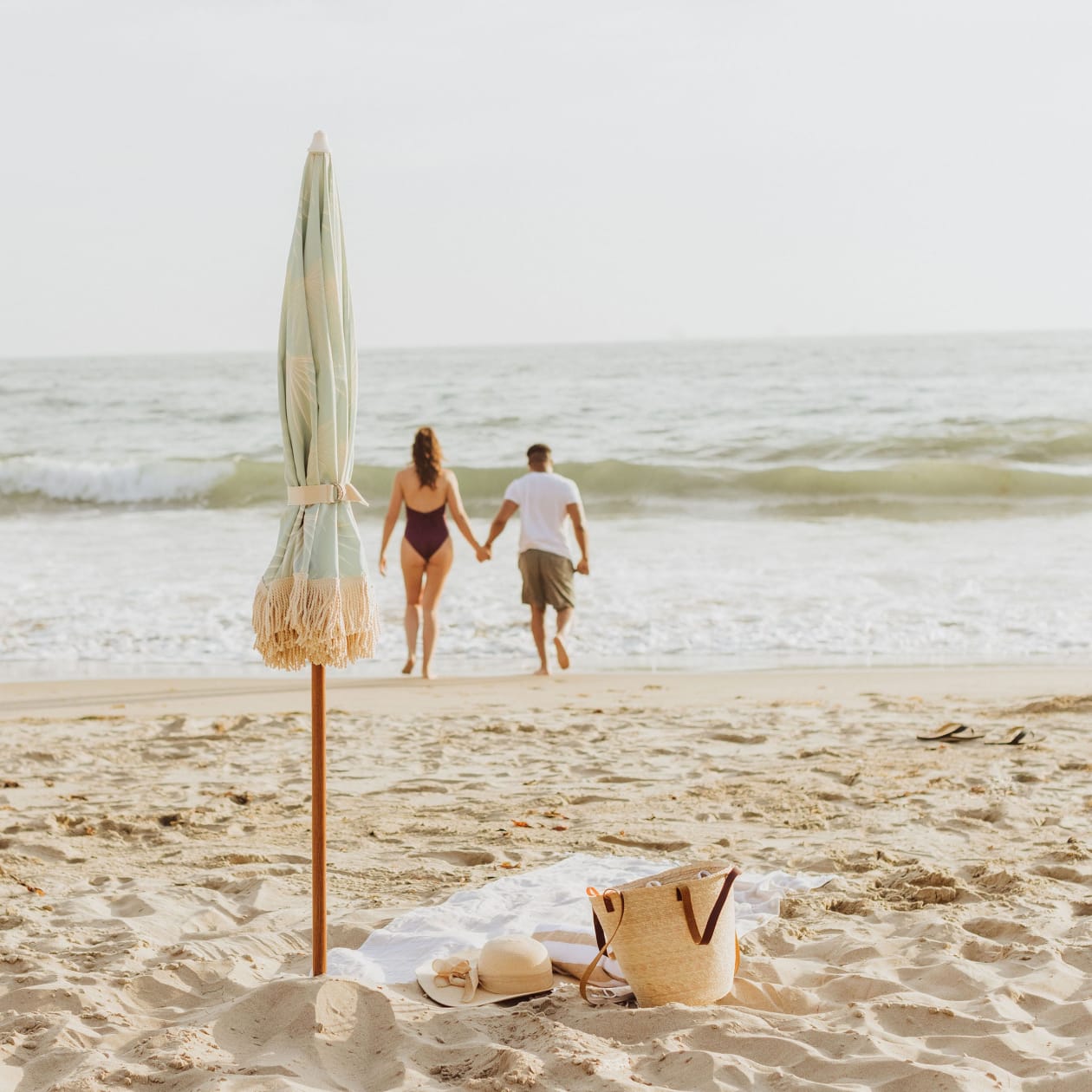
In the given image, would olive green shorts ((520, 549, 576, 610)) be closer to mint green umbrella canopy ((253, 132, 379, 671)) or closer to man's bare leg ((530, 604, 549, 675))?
man's bare leg ((530, 604, 549, 675))

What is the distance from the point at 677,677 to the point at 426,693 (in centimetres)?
177

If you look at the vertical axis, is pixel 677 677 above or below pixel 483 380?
below

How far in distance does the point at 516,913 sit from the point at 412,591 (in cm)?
502

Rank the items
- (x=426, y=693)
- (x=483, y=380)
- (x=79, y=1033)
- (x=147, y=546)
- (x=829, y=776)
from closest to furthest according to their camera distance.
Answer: (x=79, y=1033)
(x=829, y=776)
(x=426, y=693)
(x=147, y=546)
(x=483, y=380)

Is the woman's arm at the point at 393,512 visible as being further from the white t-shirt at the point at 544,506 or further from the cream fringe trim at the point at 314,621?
the cream fringe trim at the point at 314,621

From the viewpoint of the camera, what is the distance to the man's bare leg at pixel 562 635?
29.3 feet

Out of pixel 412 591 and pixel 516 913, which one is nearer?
pixel 516 913

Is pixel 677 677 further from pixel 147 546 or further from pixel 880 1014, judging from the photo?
pixel 147 546

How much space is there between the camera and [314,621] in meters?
3.13

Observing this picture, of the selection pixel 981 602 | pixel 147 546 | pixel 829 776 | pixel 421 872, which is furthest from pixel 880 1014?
pixel 147 546

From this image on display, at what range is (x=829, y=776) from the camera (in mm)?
5766

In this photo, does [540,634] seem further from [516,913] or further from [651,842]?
[516,913]


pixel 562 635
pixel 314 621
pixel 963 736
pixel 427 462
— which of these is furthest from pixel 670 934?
pixel 427 462

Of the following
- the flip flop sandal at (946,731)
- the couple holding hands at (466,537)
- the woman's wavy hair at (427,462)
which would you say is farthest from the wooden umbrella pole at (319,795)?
Answer: the woman's wavy hair at (427,462)
